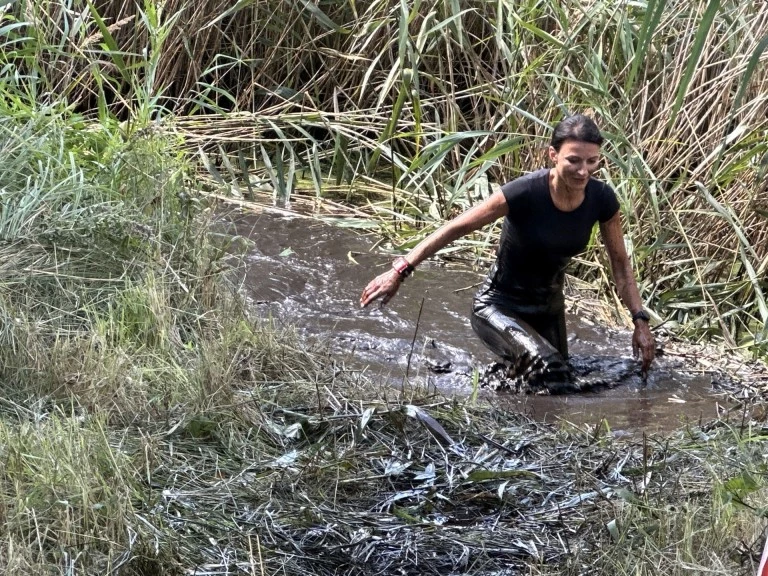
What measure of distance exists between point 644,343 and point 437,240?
975 mm

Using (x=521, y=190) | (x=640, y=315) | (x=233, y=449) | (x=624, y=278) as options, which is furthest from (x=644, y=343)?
(x=233, y=449)

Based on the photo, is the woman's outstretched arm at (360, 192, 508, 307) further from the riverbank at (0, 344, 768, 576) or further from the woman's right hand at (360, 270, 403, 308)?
the riverbank at (0, 344, 768, 576)

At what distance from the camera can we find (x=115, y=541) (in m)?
2.88

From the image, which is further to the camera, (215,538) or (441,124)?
(441,124)

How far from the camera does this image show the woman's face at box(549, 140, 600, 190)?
4.64m

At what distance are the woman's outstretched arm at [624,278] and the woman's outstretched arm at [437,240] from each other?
48 centimetres

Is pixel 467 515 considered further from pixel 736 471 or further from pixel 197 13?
pixel 197 13

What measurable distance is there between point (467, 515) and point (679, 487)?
59cm

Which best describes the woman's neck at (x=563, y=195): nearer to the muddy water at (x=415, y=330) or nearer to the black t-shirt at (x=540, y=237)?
the black t-shirt at (x=540, y=237)

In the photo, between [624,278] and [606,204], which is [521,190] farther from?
[624,278]

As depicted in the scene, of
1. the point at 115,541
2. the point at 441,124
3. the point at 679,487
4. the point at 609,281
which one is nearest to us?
the point at 115,541

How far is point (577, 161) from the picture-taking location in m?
4.65

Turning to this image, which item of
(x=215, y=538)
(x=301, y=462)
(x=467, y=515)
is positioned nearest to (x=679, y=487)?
(x=467, y=515)

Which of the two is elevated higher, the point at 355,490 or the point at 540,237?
the point at 540,237
